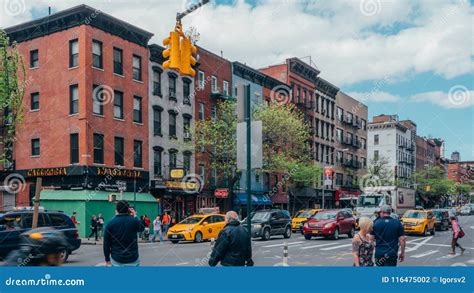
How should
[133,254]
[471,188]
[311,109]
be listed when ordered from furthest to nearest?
[471,188] → [311,109] → [133,254]

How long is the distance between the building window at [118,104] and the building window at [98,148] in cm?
214

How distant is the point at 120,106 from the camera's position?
34375 mm

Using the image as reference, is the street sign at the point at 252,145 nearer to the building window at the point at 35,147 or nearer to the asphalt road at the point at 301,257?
the asphalt road at the point at 301,257

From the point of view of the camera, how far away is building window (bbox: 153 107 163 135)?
37.0m

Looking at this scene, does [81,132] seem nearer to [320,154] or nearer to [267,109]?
[267,109]

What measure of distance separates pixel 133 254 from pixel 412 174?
8395cm

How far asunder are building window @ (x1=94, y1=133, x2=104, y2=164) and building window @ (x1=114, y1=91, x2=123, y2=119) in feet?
7.02

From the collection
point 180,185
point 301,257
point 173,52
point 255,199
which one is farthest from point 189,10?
point 255,199

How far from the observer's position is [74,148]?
105 feet

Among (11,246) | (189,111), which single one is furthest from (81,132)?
(11,246)

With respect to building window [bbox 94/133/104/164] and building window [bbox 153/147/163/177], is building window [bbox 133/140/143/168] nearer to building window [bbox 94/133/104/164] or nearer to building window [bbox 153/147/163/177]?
building window [bbox 153/147/163/177]

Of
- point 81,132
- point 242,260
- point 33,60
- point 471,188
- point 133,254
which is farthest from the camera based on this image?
point 471,188

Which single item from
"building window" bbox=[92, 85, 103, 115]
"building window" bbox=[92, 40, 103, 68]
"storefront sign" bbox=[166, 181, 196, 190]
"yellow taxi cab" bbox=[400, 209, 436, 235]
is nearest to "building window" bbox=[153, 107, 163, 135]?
"storefront sign" bbox=[166, 181, 196, 190]

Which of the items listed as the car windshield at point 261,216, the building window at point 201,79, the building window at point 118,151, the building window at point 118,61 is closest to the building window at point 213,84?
the building window at point 201,79
